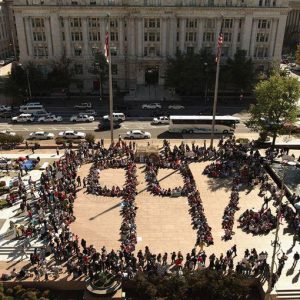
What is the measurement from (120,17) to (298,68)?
199ft

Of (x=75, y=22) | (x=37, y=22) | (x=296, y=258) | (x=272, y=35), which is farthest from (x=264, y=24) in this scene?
(x=296, y=258)

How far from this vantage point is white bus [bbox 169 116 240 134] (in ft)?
225

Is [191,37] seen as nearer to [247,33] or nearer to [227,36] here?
[227,36]

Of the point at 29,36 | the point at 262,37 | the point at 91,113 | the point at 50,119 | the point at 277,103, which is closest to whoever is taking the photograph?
the point at 277,103

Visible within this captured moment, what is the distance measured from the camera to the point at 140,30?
300ft

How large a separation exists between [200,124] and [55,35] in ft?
140

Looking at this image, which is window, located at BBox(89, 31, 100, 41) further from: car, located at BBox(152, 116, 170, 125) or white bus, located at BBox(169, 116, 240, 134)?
white bus, located at BBox(169, 116, 240, 134)

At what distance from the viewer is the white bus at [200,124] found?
68562 mm

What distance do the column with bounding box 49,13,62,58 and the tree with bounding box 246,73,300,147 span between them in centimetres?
5097

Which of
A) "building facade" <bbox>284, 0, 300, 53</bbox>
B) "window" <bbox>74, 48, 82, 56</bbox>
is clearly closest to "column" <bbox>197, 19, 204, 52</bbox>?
"window" <bbox>74, 48, 82, 56</bbox>

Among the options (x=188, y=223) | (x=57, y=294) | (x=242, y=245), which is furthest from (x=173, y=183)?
(x=57, y=294)

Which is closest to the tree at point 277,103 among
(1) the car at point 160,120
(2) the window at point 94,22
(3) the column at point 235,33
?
(1) the car at point 160,120

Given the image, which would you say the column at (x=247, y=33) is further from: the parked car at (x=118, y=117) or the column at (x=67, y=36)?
the column at (x=67, y=36)

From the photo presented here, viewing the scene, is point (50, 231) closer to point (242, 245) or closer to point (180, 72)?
point (242, 245)
